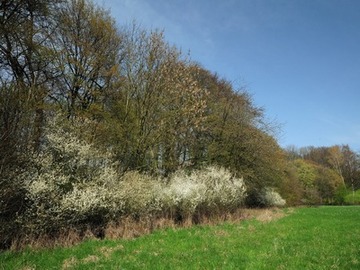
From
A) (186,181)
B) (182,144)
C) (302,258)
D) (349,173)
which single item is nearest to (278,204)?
(182,144)

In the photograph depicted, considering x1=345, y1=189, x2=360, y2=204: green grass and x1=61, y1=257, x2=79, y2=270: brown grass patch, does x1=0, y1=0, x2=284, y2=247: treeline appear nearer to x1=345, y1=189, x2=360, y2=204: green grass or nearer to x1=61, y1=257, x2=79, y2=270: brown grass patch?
x1=61, y1=257, x2=79, y2=270: brown grass patch

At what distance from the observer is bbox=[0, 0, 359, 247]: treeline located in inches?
484

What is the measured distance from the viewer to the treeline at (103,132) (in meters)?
12.3

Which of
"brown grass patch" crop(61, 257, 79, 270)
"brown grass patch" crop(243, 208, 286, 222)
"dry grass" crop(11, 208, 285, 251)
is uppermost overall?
"brown grass patch" crop(243, 208, 286, 222)

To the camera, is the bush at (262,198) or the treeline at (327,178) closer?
the bush at (262,198)

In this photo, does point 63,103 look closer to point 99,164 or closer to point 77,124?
point 77,124

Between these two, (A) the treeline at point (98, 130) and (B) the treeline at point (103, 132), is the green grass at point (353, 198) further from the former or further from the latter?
(A) the treeline at point (98, 130)

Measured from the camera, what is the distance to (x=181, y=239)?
1268 centimetres

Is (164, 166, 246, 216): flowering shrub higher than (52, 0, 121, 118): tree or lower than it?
lower

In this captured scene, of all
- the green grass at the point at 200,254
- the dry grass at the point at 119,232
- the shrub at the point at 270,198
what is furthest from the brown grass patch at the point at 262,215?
the shrub at the point at 270,198

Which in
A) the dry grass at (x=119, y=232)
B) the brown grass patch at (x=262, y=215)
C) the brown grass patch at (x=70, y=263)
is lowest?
the brown grass patch at (x=70, y=263)

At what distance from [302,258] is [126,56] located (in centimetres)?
1779

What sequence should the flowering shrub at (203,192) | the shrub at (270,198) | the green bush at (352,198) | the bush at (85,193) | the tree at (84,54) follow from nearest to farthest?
the bush at (85,193)
the flowering shrub at (203,192)
the tree at (84,54)
the shrub at (270,198)
the green bush at (352,198)

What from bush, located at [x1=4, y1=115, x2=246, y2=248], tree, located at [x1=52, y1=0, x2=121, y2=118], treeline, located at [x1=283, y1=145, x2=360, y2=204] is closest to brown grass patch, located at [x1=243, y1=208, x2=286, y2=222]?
bush, located at [x1=4, y1=115, x2=246, y2=248]
